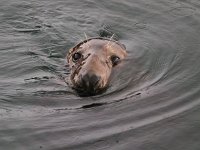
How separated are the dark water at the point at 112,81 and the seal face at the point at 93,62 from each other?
0.60 feet

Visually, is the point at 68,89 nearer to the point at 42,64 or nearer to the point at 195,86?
the point at 42,64

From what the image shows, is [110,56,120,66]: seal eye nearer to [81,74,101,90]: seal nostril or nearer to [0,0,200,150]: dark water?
[0,0,200,150]: dark water

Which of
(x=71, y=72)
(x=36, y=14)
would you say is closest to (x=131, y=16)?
(x=36, y=14)

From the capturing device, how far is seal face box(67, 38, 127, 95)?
782 cm

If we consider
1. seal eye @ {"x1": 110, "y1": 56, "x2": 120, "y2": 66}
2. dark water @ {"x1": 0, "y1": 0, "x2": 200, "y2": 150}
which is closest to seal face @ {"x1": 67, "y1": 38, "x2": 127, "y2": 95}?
seal eye @ {"x1": 110, "y1": 56, "x2": 120, "y2": 66}

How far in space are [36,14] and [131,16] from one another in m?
2.49

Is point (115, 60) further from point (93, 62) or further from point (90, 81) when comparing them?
point (90, 81)

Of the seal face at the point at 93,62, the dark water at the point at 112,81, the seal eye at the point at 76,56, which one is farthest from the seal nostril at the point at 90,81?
the seal eye at the point at 76,56

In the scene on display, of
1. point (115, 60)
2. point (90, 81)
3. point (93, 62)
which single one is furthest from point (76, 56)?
point (90, 81)

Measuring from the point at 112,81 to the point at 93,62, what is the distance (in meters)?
0.57

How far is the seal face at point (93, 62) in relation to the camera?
7824 millimetres

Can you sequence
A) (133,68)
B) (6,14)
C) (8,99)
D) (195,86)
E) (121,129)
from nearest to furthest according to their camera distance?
1. (121,129)
2. (8,99)
3. (195,86)
4. (133,68)
5. (6,14)

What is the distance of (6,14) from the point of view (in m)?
11.9

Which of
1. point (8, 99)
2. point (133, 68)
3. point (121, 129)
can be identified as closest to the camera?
point (121, 129)
